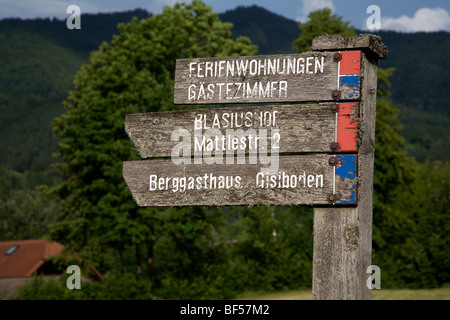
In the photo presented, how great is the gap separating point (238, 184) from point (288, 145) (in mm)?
528

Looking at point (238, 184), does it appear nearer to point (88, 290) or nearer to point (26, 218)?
point (88, 290)

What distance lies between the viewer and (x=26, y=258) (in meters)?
43.3

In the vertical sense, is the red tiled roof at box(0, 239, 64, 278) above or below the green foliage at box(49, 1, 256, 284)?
below

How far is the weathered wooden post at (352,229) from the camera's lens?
16.4 ft

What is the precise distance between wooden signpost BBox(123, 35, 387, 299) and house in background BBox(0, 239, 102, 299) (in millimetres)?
36603

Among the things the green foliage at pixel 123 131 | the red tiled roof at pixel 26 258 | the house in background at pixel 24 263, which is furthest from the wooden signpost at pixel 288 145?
the red tiled roof at pixel 26 258

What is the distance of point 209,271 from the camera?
34.1m

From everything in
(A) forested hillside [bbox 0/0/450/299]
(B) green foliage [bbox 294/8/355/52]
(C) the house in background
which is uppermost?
(B) green foliage [bbox 294/8/355/52]

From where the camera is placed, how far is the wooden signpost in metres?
5.04

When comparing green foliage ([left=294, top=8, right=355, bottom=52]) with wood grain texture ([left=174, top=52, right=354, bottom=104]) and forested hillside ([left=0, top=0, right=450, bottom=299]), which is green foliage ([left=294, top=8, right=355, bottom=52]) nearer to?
forested hillside ([left=0, top=0, right=450, bottom=299])

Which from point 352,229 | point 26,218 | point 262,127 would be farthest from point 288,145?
point 26,218

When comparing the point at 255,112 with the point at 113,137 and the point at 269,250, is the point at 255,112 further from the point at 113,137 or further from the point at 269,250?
the point at 269,250

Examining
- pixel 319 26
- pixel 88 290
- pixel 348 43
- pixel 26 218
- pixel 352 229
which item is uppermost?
pixel 319 26

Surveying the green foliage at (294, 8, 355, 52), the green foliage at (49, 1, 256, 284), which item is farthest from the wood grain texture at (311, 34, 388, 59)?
the green foliage at (294, 8, 355, 52)
